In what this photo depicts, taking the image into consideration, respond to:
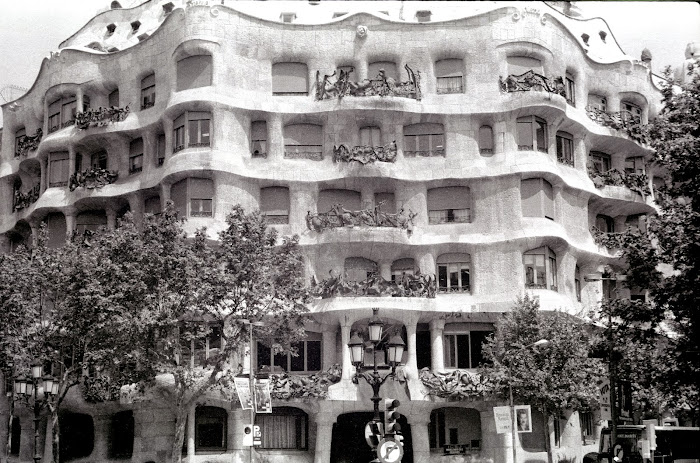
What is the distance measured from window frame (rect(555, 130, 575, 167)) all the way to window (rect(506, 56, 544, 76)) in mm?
3401

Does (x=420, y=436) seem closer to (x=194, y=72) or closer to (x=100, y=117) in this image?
(x=194, y=72)

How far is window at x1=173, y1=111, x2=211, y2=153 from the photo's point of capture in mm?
51906

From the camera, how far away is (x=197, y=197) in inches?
2025

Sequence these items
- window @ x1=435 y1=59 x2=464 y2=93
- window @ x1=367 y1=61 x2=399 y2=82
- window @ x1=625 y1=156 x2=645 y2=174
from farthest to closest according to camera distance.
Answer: window @ x1=625 y1=156 x2=645 y2=174
window @ x1=367 y1=61 x2=399 y2=82
window @ x1=435 y1=59 x2=464 y2=93

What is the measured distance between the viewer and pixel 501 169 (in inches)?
2047

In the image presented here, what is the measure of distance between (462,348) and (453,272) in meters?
3.62

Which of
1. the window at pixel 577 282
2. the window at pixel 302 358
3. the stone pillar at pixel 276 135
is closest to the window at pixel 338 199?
the stone pillar at pixel 276 135

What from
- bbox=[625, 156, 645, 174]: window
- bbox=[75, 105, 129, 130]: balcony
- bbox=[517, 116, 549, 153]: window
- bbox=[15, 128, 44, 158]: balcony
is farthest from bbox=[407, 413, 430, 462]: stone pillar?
bbox=[15, 128, 44, 158]: balcony

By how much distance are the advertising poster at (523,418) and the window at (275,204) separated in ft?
52.9

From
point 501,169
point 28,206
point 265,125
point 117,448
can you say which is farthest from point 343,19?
point 117,448

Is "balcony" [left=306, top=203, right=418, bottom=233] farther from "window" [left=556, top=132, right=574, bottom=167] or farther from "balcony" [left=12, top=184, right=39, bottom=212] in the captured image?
"balcony" [left=12, top=184, right=39, bottom=212]

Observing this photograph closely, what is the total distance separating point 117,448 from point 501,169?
23.1 meters

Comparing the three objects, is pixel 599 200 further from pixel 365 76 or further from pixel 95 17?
pixel 95 17

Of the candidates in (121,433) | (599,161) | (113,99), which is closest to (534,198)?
(599,161)
